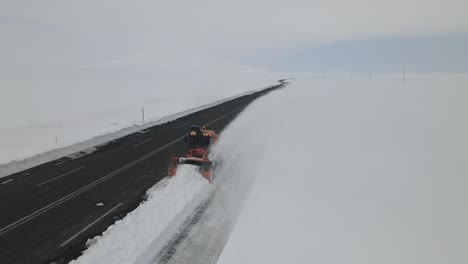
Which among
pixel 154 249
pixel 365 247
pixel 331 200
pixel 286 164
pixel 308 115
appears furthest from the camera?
pixel 308 115

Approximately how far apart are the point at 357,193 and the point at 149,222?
7273 mm

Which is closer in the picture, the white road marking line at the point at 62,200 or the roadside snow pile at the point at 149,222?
the roadside snow pile at the point at 149,222

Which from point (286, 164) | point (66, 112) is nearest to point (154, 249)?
point (286, 164)

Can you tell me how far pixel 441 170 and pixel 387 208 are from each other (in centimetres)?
449

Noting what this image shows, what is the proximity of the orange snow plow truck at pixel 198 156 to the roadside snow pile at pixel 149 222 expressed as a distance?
0.28 m

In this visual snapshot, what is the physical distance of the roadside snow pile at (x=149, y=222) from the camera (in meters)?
8.69

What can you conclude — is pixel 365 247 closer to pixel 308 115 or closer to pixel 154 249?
pixel 154 249

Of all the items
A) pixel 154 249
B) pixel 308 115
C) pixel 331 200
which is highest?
pixel 308 115

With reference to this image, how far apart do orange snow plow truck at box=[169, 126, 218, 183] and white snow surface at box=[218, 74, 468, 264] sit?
5.99 ft

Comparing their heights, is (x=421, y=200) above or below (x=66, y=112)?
below

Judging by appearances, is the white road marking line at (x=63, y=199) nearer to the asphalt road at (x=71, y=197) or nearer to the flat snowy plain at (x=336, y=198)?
the asphalt road at (x=71, y=197)

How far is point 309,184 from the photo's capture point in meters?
12.8

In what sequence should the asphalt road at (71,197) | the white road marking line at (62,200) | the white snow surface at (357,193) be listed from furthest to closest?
the white road marking line at (62,200)
the asphalt road at (71,197)
the white snow surface at (357,193)

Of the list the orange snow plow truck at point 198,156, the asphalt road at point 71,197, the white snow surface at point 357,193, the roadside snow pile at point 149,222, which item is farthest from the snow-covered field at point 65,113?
the white snow surface at point 357,193
